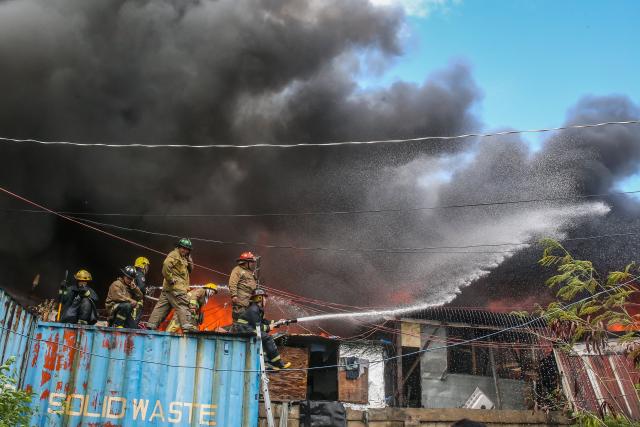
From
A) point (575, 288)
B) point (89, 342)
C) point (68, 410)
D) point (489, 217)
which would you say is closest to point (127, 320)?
point (89, 342)

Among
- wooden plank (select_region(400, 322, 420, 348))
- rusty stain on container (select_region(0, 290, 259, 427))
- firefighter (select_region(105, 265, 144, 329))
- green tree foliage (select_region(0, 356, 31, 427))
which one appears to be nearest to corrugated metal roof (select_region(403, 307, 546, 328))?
wooden plank (select_region(400, 322, 420, 348))

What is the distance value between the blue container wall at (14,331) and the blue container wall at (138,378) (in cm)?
19

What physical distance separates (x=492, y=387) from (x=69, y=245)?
18870mm

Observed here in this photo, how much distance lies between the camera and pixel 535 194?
24.3 metres

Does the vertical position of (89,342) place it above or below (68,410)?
above

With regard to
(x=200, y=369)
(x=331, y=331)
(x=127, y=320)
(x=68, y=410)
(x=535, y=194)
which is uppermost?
(x=535, y=194)

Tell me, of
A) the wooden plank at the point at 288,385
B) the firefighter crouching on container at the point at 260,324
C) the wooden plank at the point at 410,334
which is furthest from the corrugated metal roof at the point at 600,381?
the firefighter crouching on container at the point at 260,324

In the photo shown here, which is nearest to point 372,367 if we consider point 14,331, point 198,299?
point 198,299

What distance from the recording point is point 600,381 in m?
10.7

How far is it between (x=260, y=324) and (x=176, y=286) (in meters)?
1.58

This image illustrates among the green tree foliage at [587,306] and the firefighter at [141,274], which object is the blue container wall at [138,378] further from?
the green tree foliage at [587,306]

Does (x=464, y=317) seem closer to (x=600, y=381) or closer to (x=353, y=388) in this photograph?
(x=353, y=388)

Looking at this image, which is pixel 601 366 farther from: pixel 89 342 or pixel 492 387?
pixel 89 342

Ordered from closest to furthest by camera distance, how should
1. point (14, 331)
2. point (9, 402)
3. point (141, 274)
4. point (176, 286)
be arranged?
point (9, 402), point (14, 331), point (176, 286), point (141, 274)
